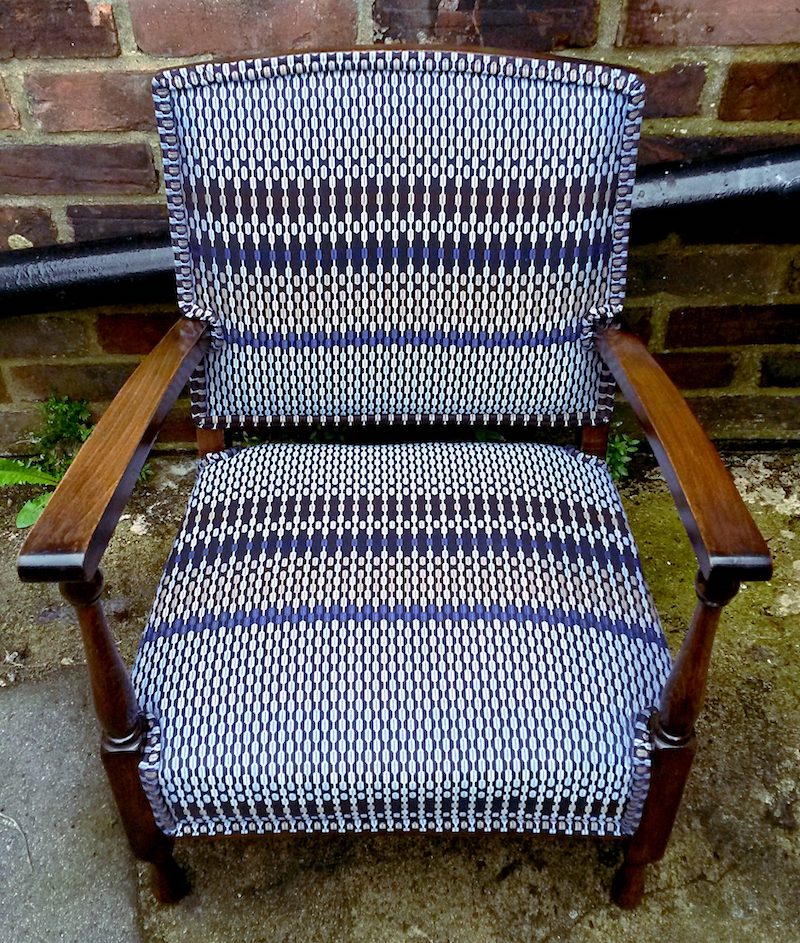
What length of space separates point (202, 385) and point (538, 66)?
0.68 m

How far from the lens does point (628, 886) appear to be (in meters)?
1.19

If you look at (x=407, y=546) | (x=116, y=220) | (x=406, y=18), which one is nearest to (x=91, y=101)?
(x=116, y=220)

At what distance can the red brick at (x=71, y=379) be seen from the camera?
1913 mm

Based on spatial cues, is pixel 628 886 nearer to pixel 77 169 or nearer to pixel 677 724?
pixel 677 724

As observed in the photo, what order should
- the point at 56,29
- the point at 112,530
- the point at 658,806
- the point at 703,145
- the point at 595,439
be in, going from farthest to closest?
the point at 703,145, the point at 56,29, the point at 595,439, the point at 658,806, the point at 112,530

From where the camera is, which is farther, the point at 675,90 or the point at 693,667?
the point at 675,90

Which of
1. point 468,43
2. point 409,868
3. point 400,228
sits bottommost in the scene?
point 409,868

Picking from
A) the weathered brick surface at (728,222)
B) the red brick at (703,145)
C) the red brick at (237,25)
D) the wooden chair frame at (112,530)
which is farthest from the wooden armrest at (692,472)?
the red brick at (237,25)

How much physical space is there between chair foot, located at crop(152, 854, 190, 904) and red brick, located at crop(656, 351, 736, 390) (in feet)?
4.56

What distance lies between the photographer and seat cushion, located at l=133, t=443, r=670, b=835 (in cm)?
98

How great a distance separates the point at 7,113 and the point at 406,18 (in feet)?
2.52

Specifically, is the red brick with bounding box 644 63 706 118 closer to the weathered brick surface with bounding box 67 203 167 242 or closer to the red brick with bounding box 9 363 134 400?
the weathered brick surface with bounding box 67 203 167 242

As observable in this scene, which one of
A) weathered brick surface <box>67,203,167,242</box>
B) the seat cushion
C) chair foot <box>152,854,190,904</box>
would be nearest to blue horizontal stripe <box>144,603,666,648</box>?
the seat cushion

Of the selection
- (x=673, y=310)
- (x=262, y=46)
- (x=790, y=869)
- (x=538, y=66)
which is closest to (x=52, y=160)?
(x=262, y=46)
